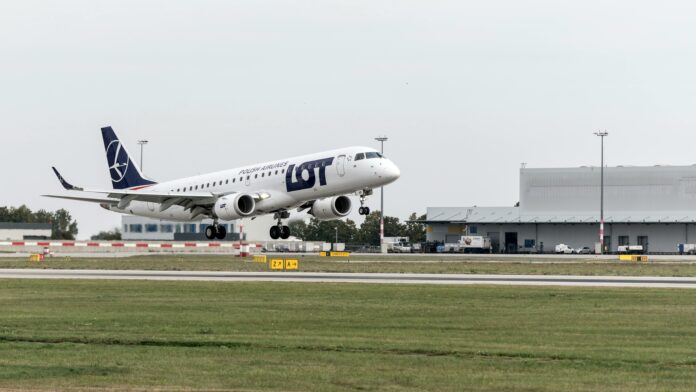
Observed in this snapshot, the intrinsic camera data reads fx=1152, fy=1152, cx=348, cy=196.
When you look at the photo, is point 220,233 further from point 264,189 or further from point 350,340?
point 350,340

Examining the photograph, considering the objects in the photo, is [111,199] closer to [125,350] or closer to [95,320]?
[95,320]

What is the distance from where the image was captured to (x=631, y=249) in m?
126

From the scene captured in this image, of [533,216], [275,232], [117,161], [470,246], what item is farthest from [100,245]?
[533,216]

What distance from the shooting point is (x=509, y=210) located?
479 feet

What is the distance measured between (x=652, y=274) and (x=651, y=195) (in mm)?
82326

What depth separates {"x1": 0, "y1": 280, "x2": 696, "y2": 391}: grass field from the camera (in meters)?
19.8

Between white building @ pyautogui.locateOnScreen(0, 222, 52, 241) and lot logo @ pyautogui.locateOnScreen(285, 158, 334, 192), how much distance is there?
286 ft

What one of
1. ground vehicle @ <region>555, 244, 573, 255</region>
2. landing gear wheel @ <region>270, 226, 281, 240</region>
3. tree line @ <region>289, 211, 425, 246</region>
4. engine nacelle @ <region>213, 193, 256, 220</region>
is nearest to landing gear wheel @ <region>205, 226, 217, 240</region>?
landing gear wheel @ <region>270, 226, 281, 240</region>

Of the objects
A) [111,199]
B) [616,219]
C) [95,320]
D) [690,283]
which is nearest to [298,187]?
[111,199]

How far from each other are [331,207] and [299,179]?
5.53m

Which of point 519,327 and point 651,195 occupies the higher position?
point 651,195

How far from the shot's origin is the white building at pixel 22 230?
147750 millimetres

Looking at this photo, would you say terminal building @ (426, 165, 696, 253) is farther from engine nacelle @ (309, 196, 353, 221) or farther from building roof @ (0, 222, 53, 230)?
engine nacelle @ (309, 196, 353, 221)

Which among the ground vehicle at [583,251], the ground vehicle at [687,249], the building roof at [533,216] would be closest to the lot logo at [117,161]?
the ground vehicle at [583,251]
